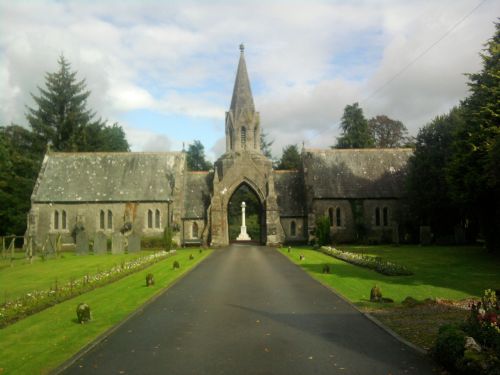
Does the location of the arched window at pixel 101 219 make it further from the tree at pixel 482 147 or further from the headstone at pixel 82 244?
the tree at pixel 482 147

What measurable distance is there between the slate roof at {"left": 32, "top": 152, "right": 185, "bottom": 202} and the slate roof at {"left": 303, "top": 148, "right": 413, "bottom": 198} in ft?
49.1

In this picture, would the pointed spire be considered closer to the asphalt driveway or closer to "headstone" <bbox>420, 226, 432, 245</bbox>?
"headstone" <bbox>420, 226, 432, 245</bbox>

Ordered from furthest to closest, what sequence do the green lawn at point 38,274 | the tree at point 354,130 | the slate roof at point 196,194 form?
the tree at point 354,130 → the slate roof at point 196,194 → the green lawn at point 38,274

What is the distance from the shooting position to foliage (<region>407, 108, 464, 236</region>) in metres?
45.4

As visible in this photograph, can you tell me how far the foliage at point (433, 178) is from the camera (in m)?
45.4

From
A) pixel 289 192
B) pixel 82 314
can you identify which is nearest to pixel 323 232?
pixel 289 192

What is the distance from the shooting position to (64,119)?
250 feet

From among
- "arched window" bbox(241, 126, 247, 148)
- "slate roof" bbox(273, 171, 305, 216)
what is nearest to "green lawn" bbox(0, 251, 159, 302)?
"slate roof" bbox(273, 171, 305, 216)

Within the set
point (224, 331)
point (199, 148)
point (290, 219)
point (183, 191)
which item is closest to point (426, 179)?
point (290, 219)

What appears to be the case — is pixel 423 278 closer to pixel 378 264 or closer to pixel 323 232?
pixel 378 264

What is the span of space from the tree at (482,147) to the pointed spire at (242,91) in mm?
25294

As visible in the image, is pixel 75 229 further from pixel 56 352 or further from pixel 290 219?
pixel 56 352

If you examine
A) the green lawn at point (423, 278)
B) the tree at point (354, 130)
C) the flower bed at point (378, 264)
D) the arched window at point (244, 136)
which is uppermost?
the tree at point (354, 130)

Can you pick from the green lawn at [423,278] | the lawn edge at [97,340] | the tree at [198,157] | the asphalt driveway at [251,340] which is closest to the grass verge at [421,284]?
the green lawn at [423,278]
